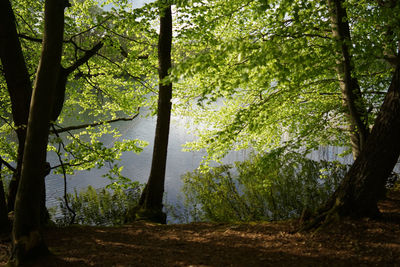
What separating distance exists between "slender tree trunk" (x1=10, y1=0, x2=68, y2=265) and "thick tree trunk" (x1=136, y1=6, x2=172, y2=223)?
377cm

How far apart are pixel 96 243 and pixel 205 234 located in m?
2.16

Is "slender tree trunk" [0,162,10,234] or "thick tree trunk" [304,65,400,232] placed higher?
"thick tree trunk" [304,65,400,232]

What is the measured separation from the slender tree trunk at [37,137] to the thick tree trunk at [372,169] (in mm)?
4571

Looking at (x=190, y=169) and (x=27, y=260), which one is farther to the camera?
(x=190, y=169)

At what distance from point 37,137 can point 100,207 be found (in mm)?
7856

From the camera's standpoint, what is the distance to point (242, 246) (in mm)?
4848

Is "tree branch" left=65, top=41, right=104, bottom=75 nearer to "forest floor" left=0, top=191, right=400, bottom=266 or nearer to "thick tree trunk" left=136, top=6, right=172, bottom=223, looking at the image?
"thick tree trunk" left=136, top=6, right=172, bottom=223

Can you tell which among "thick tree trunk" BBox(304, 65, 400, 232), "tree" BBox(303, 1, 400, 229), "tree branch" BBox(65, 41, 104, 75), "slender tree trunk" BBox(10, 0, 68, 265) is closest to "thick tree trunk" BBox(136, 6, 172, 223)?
"tree branch" BBox(65, 41, 104, 75)

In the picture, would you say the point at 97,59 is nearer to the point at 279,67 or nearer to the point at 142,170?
the point at 279,67

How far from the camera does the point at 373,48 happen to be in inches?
170

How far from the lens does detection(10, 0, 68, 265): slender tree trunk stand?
13.0 ft

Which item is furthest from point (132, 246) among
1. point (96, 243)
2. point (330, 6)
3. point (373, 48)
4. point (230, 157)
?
point (230, 157)

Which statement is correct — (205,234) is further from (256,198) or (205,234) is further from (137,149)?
(256,198)

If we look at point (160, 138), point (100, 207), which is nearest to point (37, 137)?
point (160, 138)
